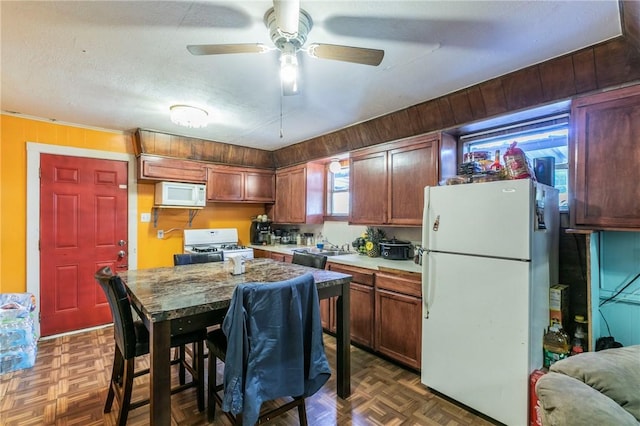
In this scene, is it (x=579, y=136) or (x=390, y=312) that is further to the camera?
(x=390, y=312)

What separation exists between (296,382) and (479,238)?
145cm

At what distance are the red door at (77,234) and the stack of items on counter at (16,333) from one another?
11.8 inches

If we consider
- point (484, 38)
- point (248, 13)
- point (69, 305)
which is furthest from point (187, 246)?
point (484, 38)

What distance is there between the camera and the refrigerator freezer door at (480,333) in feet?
5.88

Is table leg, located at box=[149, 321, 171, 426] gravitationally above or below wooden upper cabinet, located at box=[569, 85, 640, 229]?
below

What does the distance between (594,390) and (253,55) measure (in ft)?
8.02

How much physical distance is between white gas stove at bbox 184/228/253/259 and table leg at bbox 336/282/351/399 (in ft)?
7.02

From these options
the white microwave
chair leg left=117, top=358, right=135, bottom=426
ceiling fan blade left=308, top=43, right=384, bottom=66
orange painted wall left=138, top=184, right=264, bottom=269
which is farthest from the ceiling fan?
orange painted wall left=138, top=184, right=264, bottom=269

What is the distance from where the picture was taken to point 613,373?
130 cm

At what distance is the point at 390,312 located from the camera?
2.67 metres

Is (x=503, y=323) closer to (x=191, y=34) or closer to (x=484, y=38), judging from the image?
(x=484, y=38)

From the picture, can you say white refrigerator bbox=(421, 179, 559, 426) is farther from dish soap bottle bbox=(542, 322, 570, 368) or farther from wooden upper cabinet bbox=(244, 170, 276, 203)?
wooden upper cabinet bbox=(244, 170, 276, 203)

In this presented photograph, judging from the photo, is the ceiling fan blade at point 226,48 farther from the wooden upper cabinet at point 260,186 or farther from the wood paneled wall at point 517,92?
the wooden upper cabinet at point 260,186

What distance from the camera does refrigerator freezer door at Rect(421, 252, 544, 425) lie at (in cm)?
179
